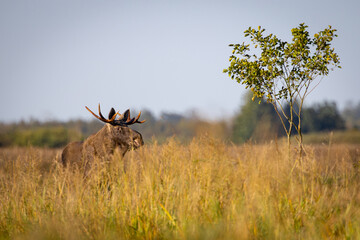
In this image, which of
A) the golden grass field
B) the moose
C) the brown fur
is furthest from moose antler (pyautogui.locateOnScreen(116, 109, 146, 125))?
the golden grass field

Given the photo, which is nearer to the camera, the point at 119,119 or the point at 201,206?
the point at 201,206

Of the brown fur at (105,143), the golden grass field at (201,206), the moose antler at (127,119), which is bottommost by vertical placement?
the golden grass field at (201,206)

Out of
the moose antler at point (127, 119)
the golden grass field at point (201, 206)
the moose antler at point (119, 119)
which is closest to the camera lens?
the golden grass field at point (201, 206)

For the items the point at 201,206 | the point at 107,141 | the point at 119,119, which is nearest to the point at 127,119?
the point at 119,119

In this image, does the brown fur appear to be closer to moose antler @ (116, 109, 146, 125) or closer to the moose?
the moose

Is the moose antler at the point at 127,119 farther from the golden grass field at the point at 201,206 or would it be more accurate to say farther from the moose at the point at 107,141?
the golden grass field at the point at 201,206

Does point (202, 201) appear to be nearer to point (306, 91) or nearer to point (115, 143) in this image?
point (115, 143)

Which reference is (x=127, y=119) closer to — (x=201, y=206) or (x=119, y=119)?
(x=119, y=119)

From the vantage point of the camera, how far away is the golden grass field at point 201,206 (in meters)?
4.34

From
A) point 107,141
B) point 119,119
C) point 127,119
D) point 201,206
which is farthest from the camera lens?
point 127,119

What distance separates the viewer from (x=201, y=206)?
4.90 meters

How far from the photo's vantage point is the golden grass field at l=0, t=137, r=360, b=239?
14.3 ft

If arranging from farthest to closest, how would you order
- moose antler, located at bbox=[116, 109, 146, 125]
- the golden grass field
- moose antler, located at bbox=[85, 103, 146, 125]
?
moose antler, located at bbox=[116, 109, 146, 125] → moose antler, located at bbox=[85, 103, 146, 125] → the golden grass field

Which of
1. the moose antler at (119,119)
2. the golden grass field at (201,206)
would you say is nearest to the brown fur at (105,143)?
the moose antler at (119,119)
